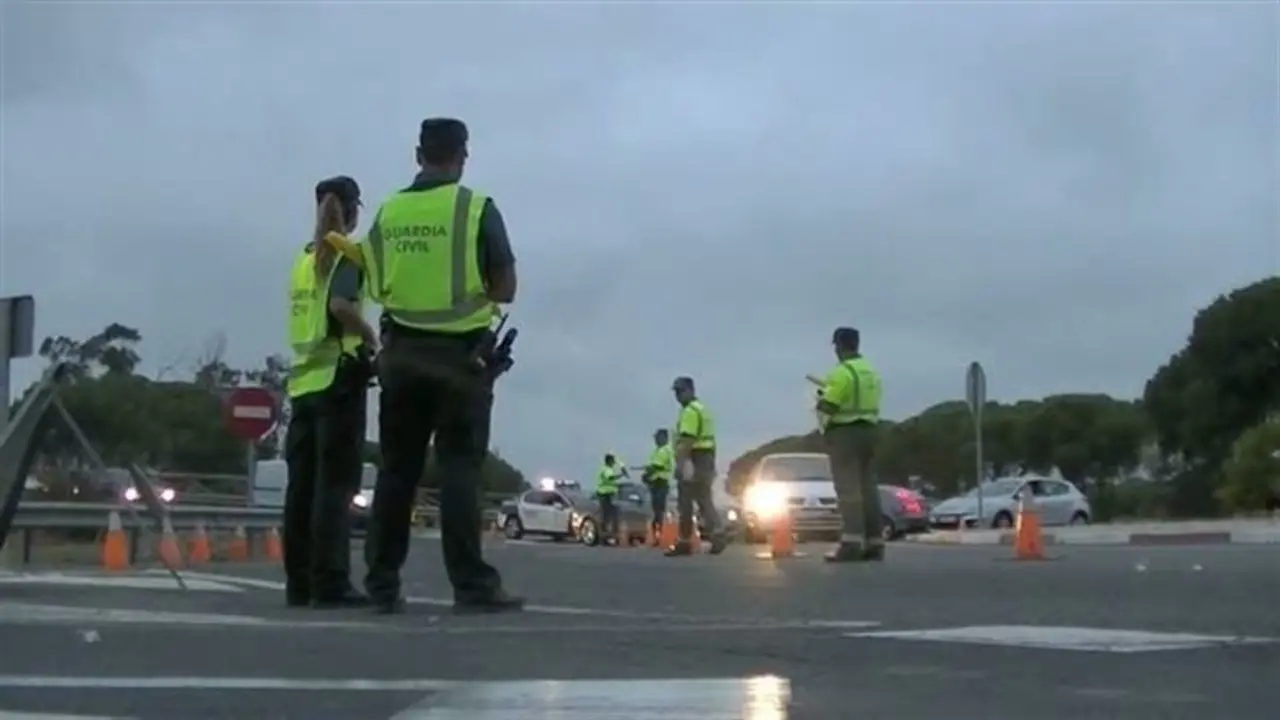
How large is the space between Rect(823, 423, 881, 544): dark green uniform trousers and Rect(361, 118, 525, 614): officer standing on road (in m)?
8.65

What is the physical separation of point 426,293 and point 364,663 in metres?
2.52

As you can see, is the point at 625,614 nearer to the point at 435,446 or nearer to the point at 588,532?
the point at 435,446

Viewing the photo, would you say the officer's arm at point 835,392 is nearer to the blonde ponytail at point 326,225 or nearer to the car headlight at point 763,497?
the blonde ponytail at point 326,225

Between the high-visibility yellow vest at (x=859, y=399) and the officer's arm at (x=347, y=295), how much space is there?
334 inches

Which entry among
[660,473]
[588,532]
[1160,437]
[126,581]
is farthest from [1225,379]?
[126,581]

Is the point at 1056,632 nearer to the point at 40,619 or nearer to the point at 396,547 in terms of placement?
the point at 396,547

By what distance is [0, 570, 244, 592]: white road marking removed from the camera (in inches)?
468

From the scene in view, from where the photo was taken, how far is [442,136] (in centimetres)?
900

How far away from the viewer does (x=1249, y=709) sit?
17.7ft

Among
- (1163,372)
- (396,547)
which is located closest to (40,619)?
(396,547)

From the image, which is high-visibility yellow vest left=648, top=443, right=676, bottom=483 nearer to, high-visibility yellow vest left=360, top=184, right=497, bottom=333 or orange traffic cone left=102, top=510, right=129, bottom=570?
orange traffic cone left=102, top=510, right=129, bottom=570

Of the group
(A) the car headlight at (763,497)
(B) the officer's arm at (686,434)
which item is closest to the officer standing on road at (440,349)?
(B) the officer's arm at (686,434)

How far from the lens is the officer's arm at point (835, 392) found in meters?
17.8

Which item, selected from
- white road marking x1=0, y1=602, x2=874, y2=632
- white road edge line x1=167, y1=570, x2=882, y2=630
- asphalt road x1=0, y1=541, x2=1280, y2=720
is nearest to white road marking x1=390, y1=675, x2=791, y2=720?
asphalt road x1=0, y1=541, x2=1280, y2=720
